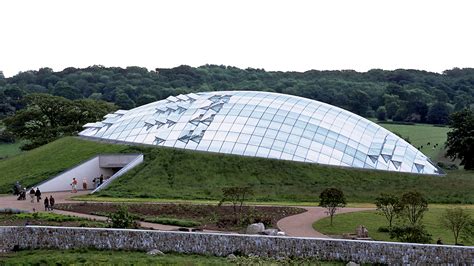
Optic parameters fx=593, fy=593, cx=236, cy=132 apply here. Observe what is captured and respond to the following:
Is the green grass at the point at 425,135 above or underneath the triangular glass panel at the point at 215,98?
underneath

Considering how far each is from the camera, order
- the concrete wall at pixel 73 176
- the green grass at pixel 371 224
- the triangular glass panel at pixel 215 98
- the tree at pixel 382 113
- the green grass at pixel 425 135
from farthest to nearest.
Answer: the tree at pixel 382 113, the green grass at pixel 425 135, the triangular glass panel at pixel 215 98, the concrete wall at pixel 73 176, the green grass at pixel 371 224

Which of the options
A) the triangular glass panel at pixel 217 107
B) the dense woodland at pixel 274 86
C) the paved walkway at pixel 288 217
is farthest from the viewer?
the dense woodland at pixel 274 86

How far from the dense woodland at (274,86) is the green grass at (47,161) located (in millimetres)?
31605

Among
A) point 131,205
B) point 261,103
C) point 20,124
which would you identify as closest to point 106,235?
point 131,205

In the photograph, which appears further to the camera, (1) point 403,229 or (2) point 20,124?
(2) point 20,124

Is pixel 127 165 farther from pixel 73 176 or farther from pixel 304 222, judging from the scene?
pixel 304 222

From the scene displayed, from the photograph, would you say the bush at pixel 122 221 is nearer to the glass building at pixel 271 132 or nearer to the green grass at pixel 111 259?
the green grass at pixel 111 259

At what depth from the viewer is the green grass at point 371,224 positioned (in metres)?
26.2

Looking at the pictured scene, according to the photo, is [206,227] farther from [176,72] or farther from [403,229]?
[176,72]

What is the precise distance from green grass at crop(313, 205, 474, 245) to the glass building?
14441 mm

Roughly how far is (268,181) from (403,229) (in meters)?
19.7

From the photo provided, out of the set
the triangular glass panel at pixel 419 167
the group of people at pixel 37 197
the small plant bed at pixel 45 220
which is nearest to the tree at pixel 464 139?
the triangular glass panel at pixel 419 167

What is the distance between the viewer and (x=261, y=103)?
5438 cm

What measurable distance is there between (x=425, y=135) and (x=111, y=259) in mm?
73785
